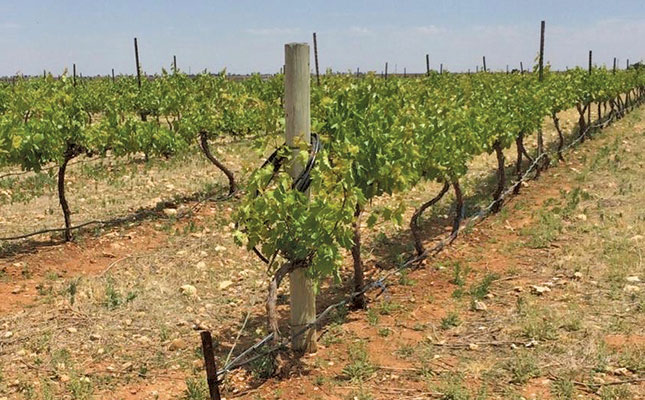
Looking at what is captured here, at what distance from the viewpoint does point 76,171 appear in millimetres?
15586

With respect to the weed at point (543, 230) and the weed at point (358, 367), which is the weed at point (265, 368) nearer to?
the weed at point (358, 367)

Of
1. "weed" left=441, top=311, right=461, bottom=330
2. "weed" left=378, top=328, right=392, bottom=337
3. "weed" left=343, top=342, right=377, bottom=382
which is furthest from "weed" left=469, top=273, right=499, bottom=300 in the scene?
"weed" left=343, top=342, right=377, bottom=382

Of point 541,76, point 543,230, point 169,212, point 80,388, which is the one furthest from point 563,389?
point 541,76

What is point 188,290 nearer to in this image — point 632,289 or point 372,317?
point 372,317

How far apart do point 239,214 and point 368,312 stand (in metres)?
2.65

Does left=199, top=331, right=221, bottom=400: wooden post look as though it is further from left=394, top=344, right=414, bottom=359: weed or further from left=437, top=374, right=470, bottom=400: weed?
left=394, top=344, right=414, bottom=359: weed

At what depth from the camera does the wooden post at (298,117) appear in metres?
5.09

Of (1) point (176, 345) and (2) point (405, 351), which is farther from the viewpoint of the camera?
(1) point (176, 345)

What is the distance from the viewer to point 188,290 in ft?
25.8

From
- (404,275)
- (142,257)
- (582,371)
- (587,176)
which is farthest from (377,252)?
(587,176)

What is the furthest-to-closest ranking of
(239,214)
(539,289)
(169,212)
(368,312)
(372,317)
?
(169,212), (539,289), (368,312), (372,317), (239,214)

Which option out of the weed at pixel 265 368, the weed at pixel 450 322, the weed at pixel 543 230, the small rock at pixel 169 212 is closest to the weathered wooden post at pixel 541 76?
the weed at pixel 543 230

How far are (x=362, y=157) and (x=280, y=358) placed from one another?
2307 millimetres

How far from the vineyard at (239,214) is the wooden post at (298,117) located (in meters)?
0.04
